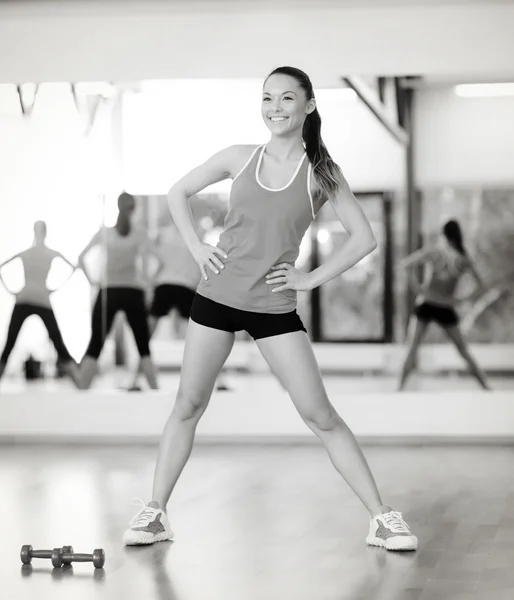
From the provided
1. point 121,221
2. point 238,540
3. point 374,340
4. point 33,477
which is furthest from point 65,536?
point 374,340

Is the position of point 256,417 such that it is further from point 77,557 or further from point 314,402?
point 77,557

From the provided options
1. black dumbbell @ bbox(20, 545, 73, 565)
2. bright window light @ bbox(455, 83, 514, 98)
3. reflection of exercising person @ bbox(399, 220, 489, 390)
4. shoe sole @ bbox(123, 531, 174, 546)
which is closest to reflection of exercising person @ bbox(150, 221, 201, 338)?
reflection of exercising person @ bbox(399, 220, 489, 390)

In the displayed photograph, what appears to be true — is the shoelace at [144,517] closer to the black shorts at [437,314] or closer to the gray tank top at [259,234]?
the gray tank top at [259,234]

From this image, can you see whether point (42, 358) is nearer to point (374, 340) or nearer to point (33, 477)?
point (33, 477)

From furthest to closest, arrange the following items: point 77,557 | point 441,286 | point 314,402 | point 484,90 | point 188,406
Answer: point 441,286 < point 484,90 < point 188,406 < point 314,402 < point 77,557

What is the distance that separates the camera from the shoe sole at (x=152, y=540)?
12.1ft

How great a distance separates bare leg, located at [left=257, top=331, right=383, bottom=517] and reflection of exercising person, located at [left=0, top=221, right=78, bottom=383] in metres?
3.04

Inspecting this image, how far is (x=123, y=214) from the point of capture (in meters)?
6.46

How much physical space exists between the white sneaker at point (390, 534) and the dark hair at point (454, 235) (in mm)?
3515

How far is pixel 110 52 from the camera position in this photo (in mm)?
6137

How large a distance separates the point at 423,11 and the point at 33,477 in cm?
317

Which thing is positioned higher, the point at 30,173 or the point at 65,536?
the point at 30,173

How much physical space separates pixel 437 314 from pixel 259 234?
3760 millimetres

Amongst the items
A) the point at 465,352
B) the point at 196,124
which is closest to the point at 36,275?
the point at 196,124
